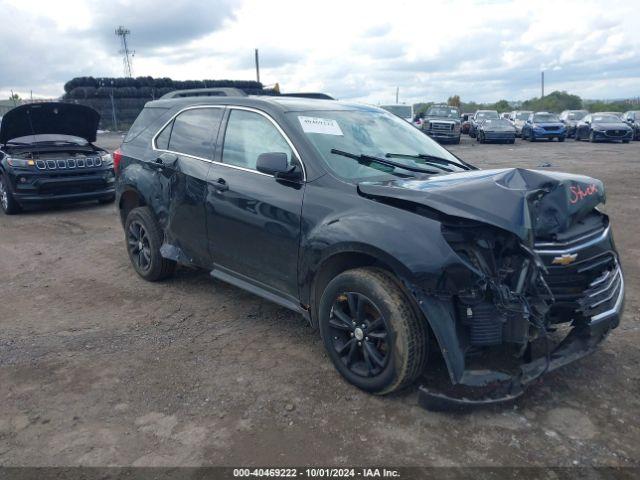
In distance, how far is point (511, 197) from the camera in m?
2.95

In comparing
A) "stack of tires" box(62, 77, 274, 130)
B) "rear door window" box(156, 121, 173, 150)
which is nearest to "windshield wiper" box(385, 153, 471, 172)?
"rear door window" box(156, 121, 173, 150)

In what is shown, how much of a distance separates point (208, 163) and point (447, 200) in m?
2.22

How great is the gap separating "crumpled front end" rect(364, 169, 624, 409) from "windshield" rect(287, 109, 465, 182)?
Result: 617mm

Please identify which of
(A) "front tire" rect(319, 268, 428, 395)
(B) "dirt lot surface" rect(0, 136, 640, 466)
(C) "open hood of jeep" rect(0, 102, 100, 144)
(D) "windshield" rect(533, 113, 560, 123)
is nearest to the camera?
(B) "dirt lot surface" rect(0, 136, 640, 466)

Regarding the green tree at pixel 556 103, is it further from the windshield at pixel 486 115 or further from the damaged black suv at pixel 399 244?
the damaged black suv at pixel 399 244

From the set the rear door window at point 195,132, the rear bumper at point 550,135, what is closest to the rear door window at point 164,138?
the rear door window at point 195,132

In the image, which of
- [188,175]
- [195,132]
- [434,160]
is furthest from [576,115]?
[188,175]

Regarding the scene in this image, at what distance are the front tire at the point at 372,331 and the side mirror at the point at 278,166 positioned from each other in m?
0.83

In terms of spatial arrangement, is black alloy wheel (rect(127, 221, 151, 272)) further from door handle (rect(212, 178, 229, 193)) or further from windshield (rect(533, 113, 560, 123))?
windshield (rect(533, 113, 560, 123))

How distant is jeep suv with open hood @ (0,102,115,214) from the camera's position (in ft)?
29.3

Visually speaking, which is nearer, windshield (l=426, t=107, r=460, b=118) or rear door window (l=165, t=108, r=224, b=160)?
rear door window (l=165, t=108, r=224, b=160)

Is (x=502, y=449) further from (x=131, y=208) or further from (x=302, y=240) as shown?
(x=131, y=208)

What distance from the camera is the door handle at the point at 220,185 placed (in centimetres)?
419

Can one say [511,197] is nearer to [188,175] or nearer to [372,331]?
[372,331]
